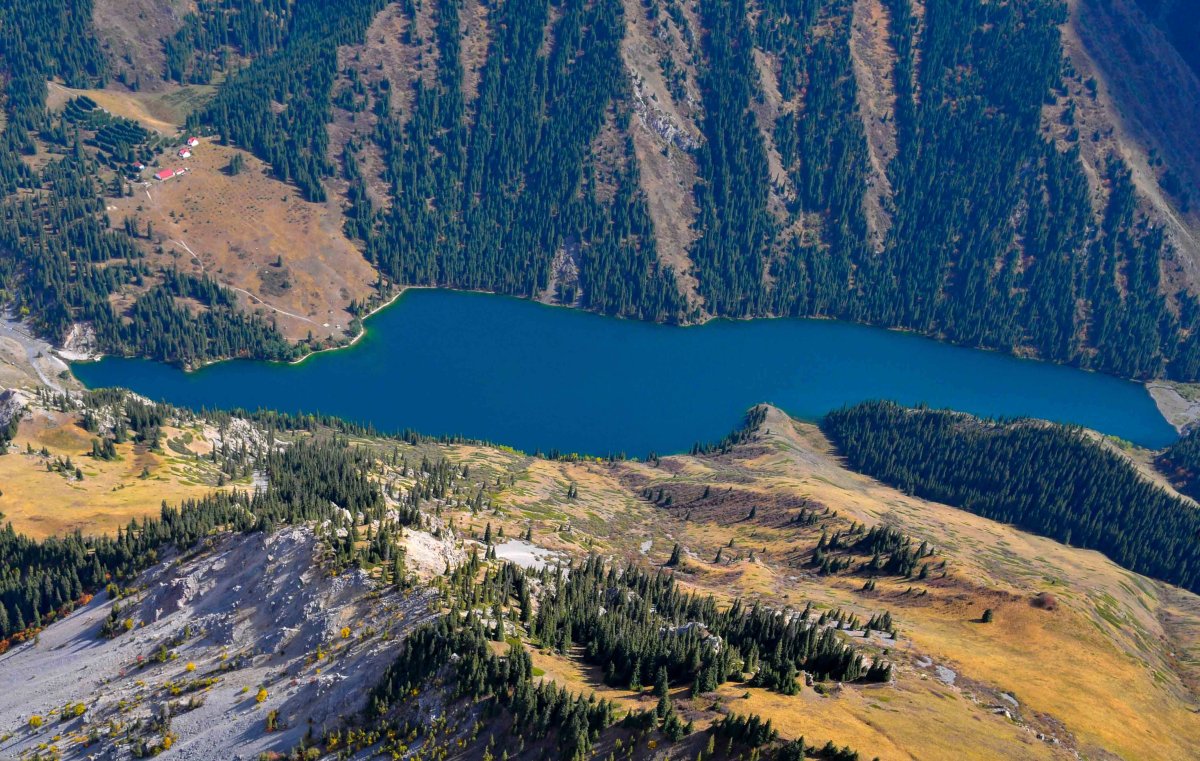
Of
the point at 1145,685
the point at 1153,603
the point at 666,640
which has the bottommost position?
the point at 1153,603

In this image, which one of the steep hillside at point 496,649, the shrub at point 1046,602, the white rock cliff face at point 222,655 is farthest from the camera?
the shrub at point 1046,602

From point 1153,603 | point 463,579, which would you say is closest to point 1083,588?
point 1153,603

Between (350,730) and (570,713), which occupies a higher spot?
(570,713)

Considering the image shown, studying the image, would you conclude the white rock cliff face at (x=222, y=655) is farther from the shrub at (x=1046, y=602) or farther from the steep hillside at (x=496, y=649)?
the shrub at (x=1046, y=602)

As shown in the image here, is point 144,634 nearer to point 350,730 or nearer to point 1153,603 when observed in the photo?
point 350,730

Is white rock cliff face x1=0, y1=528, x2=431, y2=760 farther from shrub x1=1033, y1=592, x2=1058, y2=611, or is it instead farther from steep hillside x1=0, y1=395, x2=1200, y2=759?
shrub x1=1033, y1=592, x2=1058, y2=611

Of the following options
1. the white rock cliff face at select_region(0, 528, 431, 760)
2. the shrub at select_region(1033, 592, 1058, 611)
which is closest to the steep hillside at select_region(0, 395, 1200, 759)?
the white rock cliff face at select_region(0, 528, 431, 760)

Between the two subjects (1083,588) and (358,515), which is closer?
(358,515)

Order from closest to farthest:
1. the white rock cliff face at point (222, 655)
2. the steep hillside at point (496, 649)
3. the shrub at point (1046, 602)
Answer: the steep hillside at point (496, 649) → the white rock cliff face at point (222, 655) → the shrub at point (1046, 602)

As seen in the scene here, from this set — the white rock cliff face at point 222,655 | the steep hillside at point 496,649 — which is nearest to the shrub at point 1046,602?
the steep hillside at point 496,649
